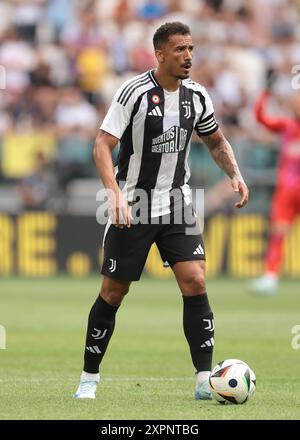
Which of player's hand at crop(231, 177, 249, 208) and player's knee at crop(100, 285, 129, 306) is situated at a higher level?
player's hand at crop(231, 177, 249, 208)

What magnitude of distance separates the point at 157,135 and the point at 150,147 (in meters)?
0.09

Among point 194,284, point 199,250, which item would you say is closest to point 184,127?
point 199,250

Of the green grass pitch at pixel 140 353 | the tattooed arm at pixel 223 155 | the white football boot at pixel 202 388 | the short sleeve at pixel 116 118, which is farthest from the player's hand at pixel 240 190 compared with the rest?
the green grass pitch at pixel 140 353

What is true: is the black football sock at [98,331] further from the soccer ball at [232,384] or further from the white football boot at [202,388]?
the soccer ball at [232,384]

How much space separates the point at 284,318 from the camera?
1383 cm

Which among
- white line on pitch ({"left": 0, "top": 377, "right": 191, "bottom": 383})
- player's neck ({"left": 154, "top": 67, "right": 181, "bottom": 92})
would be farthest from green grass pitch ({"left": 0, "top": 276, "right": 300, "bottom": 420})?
player's neck ({"left": 154, "top": 67, "right": 181, "bottom": 92})

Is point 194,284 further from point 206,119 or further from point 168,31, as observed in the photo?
point 168,31

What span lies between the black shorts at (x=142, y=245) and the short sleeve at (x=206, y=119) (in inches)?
24.9

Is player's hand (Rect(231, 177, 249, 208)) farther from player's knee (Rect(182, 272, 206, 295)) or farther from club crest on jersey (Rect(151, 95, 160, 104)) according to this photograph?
club crest on jersey (Rect(151, 95, 160, 104))

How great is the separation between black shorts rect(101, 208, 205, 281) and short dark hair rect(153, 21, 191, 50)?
118cm

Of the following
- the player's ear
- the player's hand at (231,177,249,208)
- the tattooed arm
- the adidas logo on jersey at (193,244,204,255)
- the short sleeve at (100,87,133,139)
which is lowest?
the adidas logo on jersey at (193,244,204,255)

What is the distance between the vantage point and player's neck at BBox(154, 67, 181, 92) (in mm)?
7828
